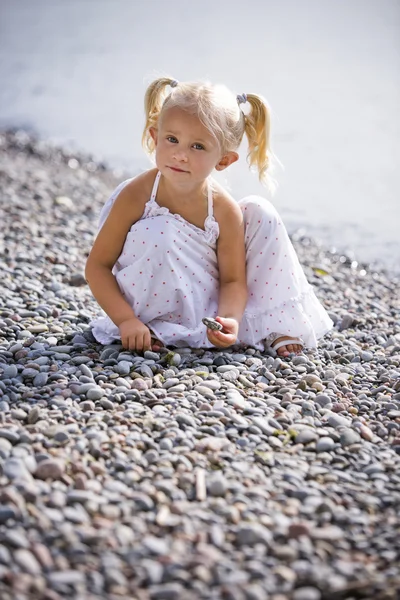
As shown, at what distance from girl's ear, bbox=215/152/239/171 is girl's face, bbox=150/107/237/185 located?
13cm

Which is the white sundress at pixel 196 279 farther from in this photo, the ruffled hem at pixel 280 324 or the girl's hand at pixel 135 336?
the girl's hand at pixel 135 336

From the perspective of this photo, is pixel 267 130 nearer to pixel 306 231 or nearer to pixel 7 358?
pixel 7 358

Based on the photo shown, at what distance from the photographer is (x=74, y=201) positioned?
6.92m

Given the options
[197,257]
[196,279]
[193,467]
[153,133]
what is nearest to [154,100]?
[153,133]

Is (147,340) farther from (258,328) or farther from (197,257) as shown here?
(258,328)

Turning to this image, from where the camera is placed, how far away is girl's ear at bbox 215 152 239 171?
3.57m

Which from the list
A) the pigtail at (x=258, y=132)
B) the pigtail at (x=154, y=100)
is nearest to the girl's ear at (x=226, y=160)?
the pigtail at (x=258, y=132)

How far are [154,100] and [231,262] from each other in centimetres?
85

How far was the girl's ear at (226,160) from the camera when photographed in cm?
357

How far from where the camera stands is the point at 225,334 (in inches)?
136

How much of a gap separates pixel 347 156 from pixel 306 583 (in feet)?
26.9

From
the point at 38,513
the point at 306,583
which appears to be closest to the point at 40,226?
the point at 38,513

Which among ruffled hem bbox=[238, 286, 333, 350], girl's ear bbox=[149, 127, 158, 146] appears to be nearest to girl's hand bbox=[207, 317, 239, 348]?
ruffled hem bbox=[238, 286, 333, 350]

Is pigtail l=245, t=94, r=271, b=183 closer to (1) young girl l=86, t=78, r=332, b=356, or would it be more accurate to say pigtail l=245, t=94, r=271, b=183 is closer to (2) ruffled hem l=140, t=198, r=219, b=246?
(1) young girl l=86, t=78, r=332, b=356
